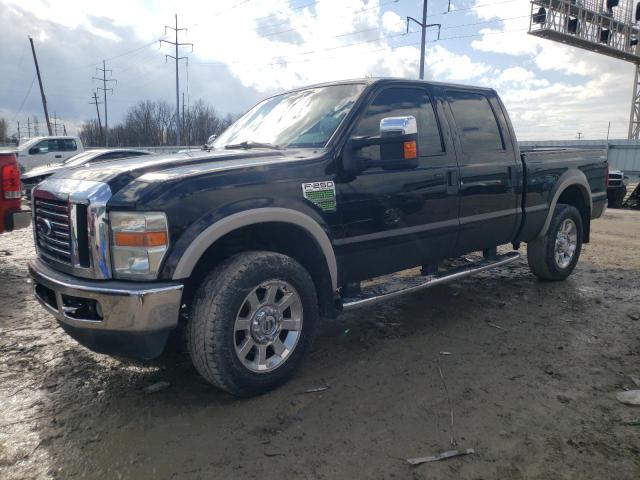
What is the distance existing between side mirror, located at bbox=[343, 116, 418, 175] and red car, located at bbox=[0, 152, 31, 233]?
4263 mm

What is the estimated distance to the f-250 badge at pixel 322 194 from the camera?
3326mm

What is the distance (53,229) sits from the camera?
3199mm

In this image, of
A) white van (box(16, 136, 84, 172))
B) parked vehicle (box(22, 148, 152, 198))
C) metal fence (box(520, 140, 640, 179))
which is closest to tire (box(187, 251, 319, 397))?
parked vehicle (box(22, 148, 152, 198))

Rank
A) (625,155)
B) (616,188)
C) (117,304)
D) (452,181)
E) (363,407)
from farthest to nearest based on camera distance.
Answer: (625,155), (616,188), (452,181), (363,407), (117,304)

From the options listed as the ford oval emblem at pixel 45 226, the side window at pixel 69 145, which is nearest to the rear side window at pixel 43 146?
the side window at pixel 69 145

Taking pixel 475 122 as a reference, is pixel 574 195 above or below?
below

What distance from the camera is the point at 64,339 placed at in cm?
416

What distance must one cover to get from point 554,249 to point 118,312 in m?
4.75

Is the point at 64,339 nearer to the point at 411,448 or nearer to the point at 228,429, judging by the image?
the point at 228,429

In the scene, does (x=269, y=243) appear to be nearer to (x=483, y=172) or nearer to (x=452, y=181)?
(x=452, y=181)

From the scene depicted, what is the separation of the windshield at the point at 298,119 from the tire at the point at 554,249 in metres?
3.00

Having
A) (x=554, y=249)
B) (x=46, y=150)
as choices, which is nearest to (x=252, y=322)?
(x=554, y=249)

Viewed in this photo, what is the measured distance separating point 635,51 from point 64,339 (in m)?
32.7

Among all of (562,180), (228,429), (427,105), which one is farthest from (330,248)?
(562,180)
